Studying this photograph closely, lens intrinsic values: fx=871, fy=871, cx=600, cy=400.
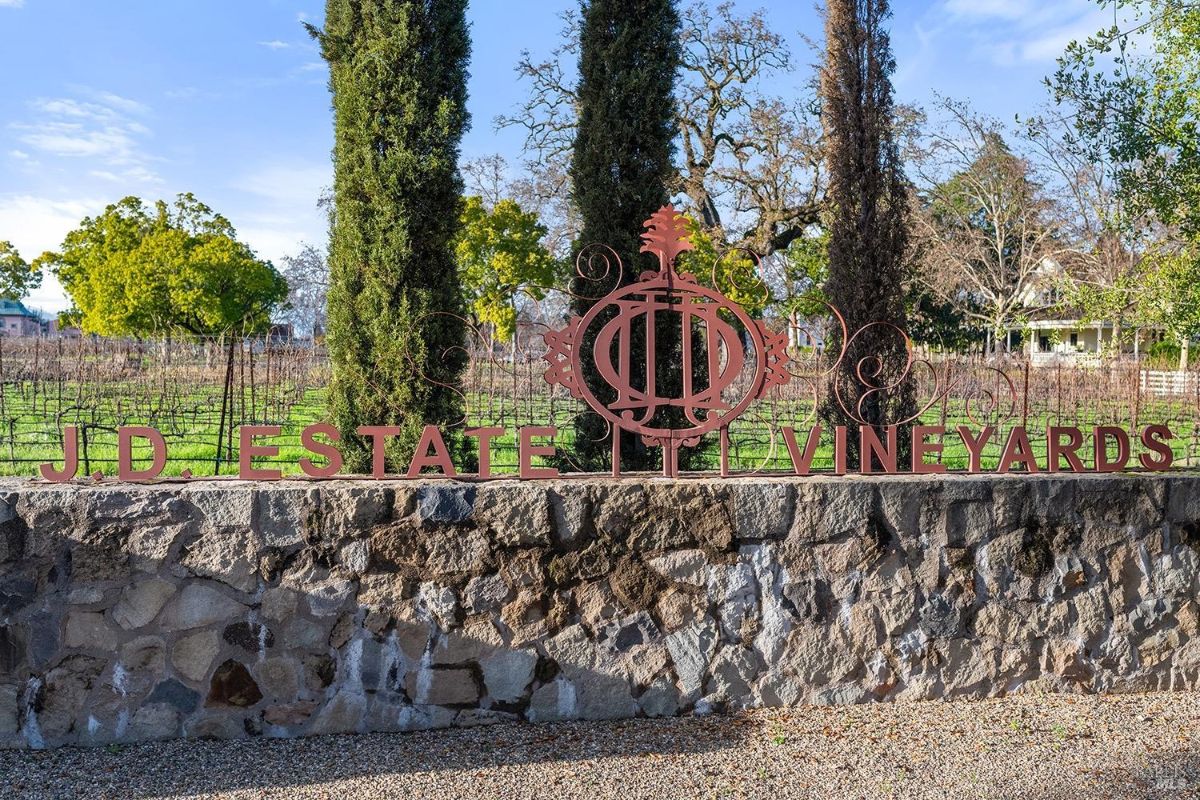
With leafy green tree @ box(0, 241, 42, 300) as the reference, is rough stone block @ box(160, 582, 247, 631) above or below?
below

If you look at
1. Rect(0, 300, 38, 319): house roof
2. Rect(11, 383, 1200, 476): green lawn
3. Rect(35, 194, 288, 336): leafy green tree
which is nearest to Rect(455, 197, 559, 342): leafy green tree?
Rect(11, 383, 1200, 476): green lawn

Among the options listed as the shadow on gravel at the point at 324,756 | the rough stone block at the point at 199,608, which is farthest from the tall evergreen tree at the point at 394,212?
the shadow on gravel at the point at 324,756

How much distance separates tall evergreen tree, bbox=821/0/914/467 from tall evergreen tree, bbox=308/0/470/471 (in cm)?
212

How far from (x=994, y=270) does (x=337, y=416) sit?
21937 millimetres

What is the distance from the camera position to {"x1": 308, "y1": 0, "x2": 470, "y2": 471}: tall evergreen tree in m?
4.27

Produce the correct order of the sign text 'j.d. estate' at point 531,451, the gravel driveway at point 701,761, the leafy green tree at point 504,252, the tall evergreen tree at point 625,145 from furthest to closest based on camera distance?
the leafy green tree at point 504,252 → the tall evergreen tree at point 625,145 → the sign text 'j.d. estate' at point 531,451 → the gravel driveway at point 701,761

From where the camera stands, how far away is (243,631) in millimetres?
3049

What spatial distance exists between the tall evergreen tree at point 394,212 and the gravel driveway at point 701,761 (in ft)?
5.71

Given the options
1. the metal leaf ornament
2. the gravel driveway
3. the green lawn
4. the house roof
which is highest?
the house roof

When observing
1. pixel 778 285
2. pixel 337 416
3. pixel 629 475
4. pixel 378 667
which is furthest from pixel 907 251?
pixel 778 285

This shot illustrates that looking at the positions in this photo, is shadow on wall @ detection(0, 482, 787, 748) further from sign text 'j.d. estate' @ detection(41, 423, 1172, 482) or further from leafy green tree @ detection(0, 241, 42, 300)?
leafy green tree @ detection(0, 241, 42, 300)

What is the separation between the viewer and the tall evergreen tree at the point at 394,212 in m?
4.27

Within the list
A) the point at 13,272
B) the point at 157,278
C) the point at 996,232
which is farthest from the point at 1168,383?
the point at 13,272

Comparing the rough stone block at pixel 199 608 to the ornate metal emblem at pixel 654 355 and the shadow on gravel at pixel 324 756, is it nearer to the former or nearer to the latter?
the shadow on gravel at pixel 324 756
